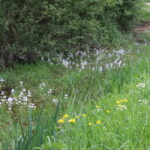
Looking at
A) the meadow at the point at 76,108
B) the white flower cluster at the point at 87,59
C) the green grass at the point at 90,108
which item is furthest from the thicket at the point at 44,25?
the green grass at the point at 90,108

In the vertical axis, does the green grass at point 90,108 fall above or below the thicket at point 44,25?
below

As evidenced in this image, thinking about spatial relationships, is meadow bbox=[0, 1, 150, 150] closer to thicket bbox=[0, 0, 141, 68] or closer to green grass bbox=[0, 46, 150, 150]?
green grass bbox=[0, 46, 150, 150]

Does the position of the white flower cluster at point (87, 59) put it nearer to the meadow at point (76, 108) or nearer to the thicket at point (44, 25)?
the meadow at point (76, 108)

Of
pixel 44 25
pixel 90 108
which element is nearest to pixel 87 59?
pixel 44 25

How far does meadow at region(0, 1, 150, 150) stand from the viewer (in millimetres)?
3176

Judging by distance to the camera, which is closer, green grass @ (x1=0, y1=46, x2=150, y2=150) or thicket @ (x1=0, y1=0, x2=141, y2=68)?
green grass @ (x1=0, y1=46, x2=150, y2=150)

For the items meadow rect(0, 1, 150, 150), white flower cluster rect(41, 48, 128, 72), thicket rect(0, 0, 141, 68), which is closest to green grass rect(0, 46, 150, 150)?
meadow rect(0, 1, 150, 150)

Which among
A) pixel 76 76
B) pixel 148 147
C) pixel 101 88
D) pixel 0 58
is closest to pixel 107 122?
pixel 148 147

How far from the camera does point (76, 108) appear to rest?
160 inches

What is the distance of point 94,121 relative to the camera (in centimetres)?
378

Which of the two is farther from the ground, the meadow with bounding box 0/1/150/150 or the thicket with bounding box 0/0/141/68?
the thicket with bounding box 0/0/141/68

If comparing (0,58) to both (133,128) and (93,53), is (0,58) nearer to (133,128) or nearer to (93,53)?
(93,53)

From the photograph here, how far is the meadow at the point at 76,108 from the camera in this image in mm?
3176

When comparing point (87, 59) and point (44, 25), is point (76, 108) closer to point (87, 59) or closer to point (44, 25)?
point (87, 59)
